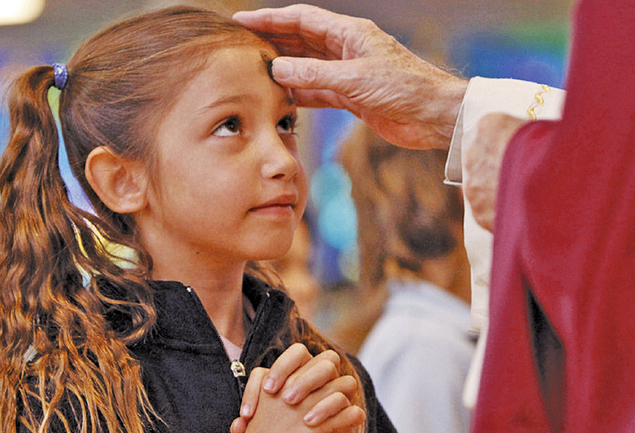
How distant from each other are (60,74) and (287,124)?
0.41m

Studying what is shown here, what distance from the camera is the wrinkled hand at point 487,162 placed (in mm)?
736

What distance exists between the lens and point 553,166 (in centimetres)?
65

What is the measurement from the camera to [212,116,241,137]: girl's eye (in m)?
1.22

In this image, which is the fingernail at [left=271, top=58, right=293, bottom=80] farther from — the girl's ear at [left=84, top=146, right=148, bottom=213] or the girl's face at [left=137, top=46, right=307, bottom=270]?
the girl's ear at [left=84, top=146, right=148, bottom=213]

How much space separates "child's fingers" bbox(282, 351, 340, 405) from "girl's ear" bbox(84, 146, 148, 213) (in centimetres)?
40

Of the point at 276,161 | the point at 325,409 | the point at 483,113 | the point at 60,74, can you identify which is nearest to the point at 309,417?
the point at 325,409

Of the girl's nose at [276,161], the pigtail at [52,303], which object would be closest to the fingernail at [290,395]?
the pigtail at [52,303]

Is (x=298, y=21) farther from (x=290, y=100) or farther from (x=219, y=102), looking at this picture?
(x=219, y=102)

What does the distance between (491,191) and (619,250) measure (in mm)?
141

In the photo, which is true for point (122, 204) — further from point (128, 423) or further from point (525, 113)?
point (525, 113)

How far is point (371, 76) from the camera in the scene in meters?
1.26

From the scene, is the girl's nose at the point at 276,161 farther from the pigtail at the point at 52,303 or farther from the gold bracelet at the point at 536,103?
the gold bracelet at the point at 536,103

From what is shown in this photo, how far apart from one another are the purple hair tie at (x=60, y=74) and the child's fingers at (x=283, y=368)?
2.05 ft

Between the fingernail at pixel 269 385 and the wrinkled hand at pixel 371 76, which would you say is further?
the wrinkled hand at pixel 371 76
